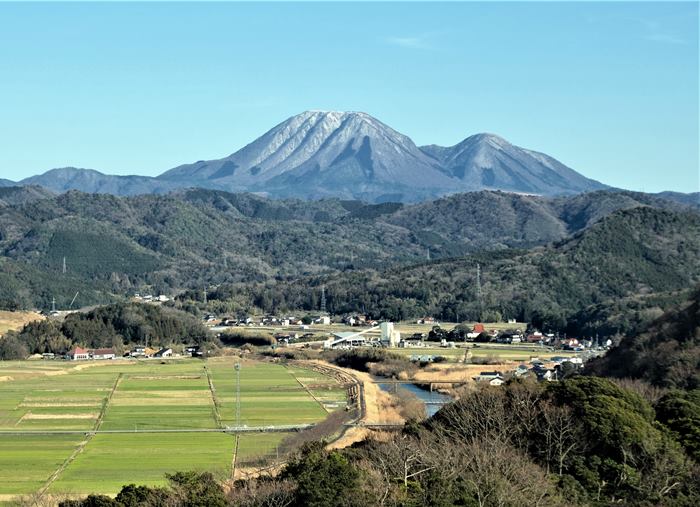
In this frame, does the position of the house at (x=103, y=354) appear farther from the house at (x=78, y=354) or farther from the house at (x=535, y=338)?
the house at (x=535, y=338)

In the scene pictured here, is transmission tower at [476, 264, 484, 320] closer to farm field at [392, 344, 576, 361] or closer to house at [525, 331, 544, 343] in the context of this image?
house at [525, 331, 544, 343]

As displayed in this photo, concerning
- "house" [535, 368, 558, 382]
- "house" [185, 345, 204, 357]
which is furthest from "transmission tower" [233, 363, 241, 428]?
"house" [185, 345, 204, 357]

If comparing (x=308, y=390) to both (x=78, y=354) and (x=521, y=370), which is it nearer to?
(x=521, y=370)

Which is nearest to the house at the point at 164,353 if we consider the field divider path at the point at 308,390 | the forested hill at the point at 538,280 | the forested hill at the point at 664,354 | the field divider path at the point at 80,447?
the field divider path at the point at 308,390

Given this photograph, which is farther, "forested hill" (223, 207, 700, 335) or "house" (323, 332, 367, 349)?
"forested hill" (223, 207, 700, 335)

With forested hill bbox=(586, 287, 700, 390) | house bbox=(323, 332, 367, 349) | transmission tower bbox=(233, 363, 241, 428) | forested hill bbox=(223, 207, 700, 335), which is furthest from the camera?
forested hill bbox=(223, 207, 700, 335)
